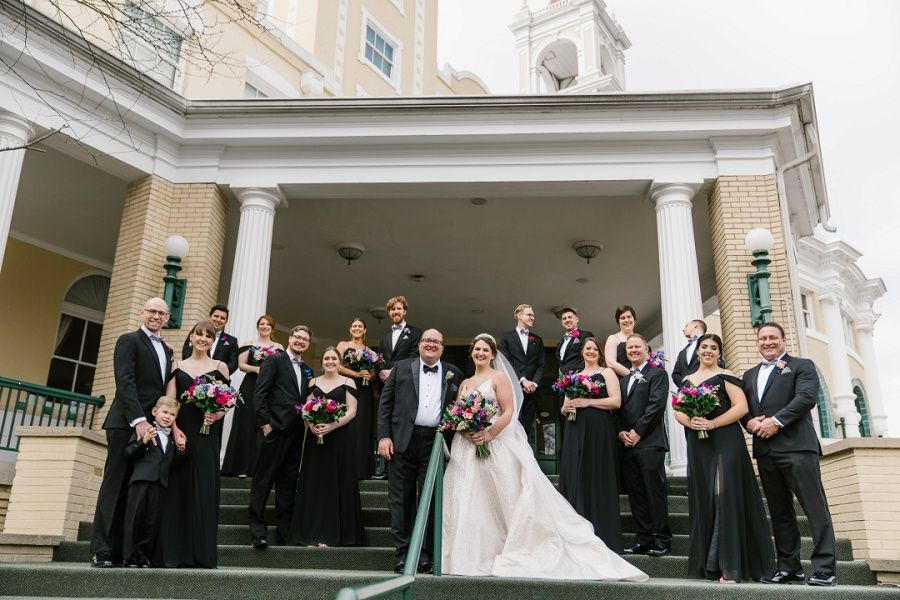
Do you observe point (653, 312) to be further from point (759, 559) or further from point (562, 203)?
point (759, 559)

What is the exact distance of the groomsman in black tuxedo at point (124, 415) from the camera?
539cm

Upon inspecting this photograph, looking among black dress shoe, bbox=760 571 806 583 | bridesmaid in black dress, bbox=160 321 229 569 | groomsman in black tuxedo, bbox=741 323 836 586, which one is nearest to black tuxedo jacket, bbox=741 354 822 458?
groomsman in black tuxedo, bbox=741 323 836 586

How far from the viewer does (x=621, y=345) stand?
782cm

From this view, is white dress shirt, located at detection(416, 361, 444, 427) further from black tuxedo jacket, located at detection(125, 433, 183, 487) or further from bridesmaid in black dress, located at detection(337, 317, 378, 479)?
black tuxedo jacket, located at detection(125, 433, 183, 487)

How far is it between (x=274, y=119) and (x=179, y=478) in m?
5.96

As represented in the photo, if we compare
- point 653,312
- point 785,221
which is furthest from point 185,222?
point 653,312

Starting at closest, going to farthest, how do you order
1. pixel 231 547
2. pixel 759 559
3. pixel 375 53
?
pixel 759 559 → pixel 231 547 → pixel 375 53

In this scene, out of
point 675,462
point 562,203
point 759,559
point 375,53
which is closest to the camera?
point 759,559

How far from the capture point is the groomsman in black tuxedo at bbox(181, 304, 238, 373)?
7934 mm

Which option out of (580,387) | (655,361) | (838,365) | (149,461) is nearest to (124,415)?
(149,461)

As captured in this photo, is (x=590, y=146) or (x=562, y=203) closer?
(x=590, y=146)

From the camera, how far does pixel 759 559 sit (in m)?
5.42

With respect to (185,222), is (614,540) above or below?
below

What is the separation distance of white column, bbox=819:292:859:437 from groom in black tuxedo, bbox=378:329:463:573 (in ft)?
96.4
